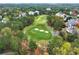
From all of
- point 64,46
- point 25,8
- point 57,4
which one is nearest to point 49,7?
point 57,4

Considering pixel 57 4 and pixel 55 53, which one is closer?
pixel 55 53

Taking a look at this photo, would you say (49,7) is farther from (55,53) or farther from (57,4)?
(55,53)

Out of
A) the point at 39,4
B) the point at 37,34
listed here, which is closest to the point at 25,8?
the point at 39,4

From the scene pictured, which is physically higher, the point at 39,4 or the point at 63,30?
the point at 39,4

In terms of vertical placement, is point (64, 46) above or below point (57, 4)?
below

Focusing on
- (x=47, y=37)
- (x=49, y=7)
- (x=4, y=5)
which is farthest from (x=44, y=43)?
(x=4, y=5)
